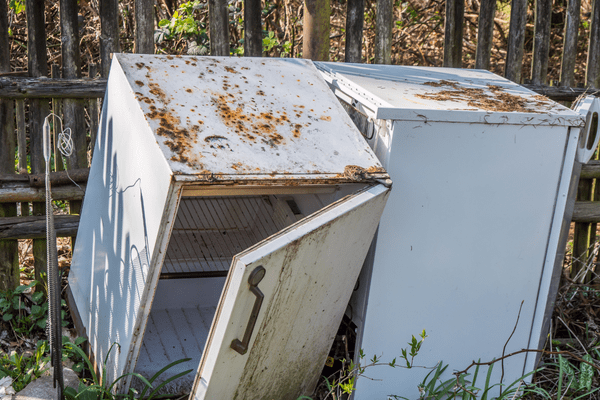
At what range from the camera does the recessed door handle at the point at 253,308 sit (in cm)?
159

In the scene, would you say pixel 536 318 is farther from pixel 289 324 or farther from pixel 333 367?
pixel 289 324

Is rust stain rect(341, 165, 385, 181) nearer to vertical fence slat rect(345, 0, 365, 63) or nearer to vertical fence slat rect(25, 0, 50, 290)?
vertical fence slat rect(345, 0, 365, 63)

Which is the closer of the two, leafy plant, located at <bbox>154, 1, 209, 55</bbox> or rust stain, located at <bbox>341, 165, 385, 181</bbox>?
rust stain, located at <bbox>341, 165, 385, 181</bbox>

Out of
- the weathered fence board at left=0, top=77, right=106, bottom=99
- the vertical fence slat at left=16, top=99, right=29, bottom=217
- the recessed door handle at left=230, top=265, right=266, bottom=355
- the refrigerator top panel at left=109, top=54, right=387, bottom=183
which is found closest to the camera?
the recessed door handle at left=230, top=265, right=266, bottom=355

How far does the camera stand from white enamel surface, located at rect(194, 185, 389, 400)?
5.36 ft

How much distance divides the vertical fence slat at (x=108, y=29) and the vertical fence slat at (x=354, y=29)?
4.24 feet

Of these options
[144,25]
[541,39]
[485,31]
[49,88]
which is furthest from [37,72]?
[541,39]

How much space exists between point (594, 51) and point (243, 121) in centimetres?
280

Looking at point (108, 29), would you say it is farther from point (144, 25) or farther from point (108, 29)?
point (144, 25)

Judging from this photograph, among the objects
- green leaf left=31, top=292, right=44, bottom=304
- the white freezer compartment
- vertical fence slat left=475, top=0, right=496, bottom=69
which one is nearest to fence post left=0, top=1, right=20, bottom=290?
green leaf left=31, top=292, right=44, bottom=304

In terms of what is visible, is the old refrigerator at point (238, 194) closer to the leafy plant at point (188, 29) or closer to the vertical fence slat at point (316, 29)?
the vertical fence slat at point (316, 29)

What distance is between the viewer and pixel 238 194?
6.26 ft

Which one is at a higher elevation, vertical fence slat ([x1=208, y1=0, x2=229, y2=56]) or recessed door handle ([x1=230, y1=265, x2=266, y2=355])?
vertical fence slat ([x1=208, y1=0, x2=229, y2=56])

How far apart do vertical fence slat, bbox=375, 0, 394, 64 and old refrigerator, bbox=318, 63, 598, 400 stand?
3.15ft
